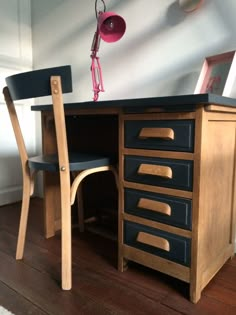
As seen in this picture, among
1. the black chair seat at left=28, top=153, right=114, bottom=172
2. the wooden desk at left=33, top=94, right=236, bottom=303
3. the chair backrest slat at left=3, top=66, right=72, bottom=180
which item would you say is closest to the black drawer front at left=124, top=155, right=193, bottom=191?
the wooden desk at left=33, top=94, right=236, bottom=303

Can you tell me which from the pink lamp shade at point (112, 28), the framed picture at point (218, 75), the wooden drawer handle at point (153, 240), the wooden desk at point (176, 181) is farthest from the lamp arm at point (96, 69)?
the wooden drawer handle at point (153, 240)

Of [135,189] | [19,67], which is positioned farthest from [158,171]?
[19,67]

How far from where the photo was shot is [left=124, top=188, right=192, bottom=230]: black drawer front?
3.08ft

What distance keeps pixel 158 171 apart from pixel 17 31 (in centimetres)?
180

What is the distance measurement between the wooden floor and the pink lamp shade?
1.13 metres

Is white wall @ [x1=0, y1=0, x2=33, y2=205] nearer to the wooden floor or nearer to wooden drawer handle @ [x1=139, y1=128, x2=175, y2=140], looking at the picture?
the wooden floor

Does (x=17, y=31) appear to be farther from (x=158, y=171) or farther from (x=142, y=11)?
(x=158, y=171)

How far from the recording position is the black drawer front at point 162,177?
92 cm

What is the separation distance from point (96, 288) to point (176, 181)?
52cm

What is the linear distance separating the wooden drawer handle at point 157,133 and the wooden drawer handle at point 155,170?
104 mm

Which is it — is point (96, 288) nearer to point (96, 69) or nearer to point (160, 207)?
point (160, 207)

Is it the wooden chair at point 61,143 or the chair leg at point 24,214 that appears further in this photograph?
the chair leg at point 24,214

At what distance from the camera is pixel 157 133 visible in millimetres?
950

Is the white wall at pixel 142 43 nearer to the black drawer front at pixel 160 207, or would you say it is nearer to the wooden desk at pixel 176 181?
the wooden desk at pixel 176 181
